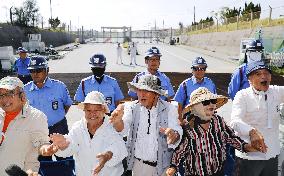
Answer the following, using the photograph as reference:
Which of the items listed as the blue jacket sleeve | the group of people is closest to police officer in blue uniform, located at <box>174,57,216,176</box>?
the blue jacket sleeve

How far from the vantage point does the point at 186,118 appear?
137 inches

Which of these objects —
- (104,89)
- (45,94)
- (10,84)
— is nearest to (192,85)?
(104,89)

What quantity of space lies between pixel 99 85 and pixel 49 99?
0.92 meters

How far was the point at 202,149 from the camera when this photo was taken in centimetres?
331

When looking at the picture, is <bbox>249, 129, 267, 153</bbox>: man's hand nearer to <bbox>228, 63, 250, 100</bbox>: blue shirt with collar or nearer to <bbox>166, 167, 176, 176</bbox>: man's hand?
<bbox>166, 167, 176, 176</bbox>: man's hand

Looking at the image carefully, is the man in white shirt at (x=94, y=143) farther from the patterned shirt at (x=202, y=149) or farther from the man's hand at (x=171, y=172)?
the patterned shirt at (x=202, y=149)

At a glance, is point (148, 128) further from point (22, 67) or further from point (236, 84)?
point (22, 67)

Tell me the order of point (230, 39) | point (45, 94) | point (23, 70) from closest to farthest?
point (45, 94), point (23, 70), point (230, 39)

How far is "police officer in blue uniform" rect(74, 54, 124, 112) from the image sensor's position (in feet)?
20.1

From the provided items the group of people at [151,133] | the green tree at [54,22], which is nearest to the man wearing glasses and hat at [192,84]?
the group of people at [151,133]

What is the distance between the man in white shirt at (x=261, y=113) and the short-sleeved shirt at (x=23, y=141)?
2049 mm

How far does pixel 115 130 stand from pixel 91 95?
435 mm

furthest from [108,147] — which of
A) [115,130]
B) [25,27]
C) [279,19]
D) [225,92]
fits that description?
[25,27]

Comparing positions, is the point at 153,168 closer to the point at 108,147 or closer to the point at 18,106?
the point at 108,147
